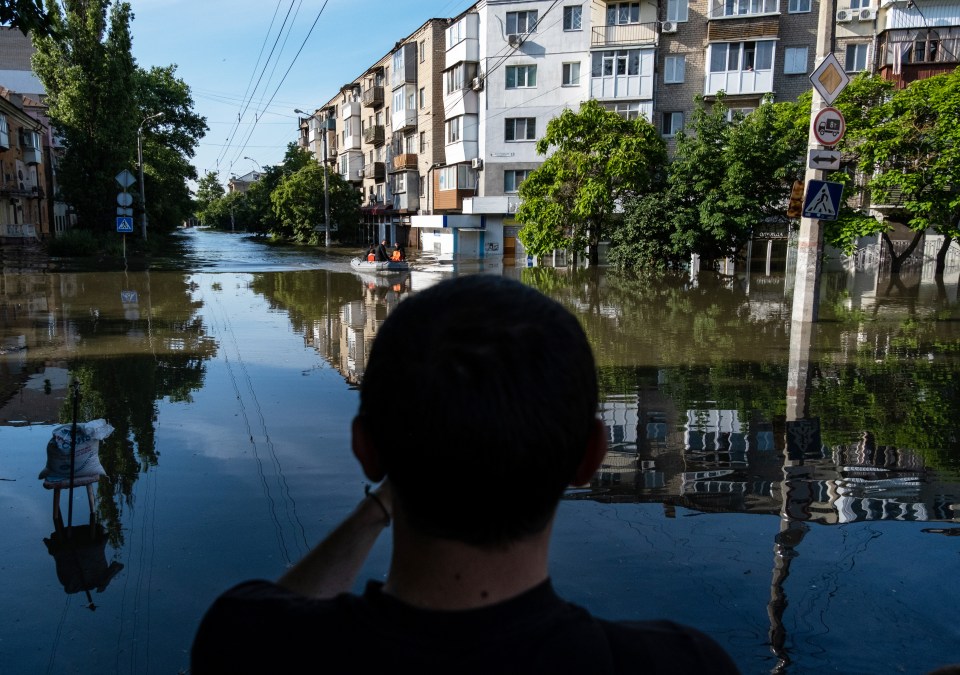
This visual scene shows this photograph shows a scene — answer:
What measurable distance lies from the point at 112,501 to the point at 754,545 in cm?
441

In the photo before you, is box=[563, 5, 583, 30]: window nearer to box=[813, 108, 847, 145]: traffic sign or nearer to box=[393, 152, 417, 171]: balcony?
box=[393, 152, 417, 171]: balcony

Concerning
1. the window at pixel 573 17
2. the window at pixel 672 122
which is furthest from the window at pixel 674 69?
the window at pixel 573 17

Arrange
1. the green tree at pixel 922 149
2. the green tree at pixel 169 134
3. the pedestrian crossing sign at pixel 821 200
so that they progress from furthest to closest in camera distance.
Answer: the green tree at pixel 169 134 → the green tree at pixel 922 149 → the pedestrian crossing sign at pixel 821 200

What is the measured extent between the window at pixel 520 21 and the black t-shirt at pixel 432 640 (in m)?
45.6

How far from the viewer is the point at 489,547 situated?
1172 mm

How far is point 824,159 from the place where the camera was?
1319 cm

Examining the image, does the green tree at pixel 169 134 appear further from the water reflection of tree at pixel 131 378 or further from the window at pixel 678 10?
the water reflection of tree at pixel 131 378

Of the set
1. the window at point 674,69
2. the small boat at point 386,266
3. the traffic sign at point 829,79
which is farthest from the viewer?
the window at point 674,69

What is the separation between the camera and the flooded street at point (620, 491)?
3980 millimetres

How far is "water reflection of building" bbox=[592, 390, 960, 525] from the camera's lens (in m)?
5.65

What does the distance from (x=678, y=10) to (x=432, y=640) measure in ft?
142

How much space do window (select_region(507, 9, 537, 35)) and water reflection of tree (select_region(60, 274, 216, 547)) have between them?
1232 inches

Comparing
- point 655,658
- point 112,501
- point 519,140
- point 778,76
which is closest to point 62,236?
point 519,140

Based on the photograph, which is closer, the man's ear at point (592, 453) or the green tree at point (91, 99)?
the man's ear at point (592, 453)
